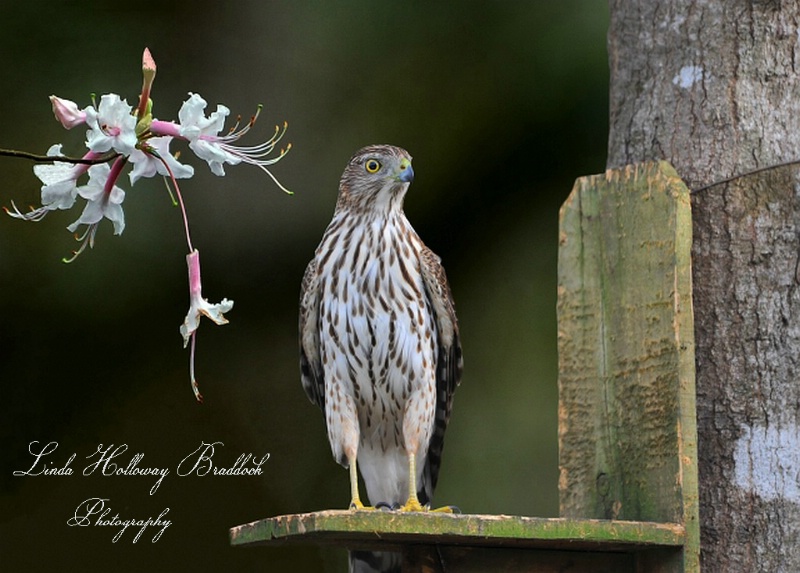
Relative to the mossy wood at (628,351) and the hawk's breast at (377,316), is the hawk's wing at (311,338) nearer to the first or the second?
the hawk's breast at (377,316)

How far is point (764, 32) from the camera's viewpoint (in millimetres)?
3672

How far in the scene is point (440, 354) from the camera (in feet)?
15.7

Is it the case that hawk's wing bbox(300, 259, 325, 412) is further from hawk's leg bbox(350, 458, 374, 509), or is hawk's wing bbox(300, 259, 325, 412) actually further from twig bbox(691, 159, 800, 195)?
twig bbox(691, 159, 800, 195)

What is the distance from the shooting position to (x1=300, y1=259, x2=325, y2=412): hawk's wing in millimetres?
4668

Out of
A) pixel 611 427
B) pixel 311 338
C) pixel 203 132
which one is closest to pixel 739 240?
pixel 611 427

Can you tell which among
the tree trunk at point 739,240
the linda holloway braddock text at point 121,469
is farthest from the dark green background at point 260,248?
the tree trunk at point 739,240

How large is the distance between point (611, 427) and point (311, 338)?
1503 mm

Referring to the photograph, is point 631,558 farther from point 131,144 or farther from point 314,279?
point 131,144

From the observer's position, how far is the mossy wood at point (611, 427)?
3.15m

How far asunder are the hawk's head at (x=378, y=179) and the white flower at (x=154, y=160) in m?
2.67

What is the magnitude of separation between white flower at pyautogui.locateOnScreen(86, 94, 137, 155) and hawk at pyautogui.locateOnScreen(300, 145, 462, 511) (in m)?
2.65

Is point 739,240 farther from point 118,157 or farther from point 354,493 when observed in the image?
point 118,157

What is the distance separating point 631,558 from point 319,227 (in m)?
3.39

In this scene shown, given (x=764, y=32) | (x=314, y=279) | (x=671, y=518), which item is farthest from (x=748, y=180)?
(x=314, y=279)
